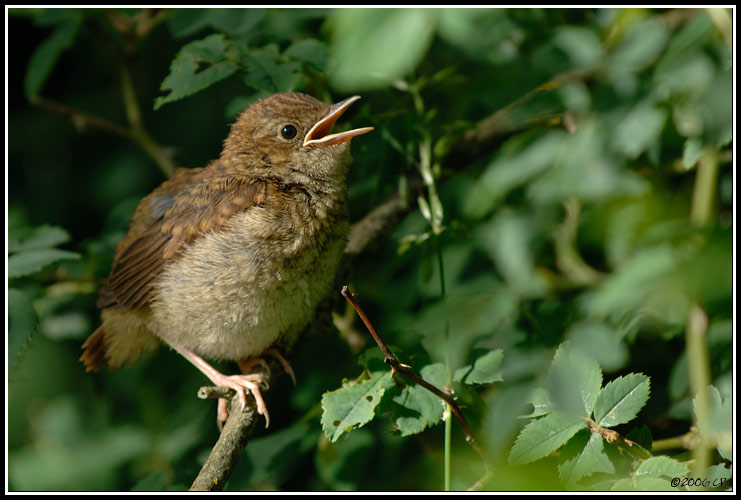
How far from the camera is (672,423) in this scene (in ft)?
8.43

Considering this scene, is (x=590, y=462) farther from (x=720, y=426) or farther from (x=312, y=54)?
(x=312, y=54)

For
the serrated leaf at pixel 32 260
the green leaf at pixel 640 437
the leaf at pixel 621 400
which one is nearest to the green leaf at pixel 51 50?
the serrated leaf at pixel 32 260

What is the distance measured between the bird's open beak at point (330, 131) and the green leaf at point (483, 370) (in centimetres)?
103

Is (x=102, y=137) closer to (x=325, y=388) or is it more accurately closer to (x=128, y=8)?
(x=128, y=8)

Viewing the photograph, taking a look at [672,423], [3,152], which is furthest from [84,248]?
[672,423]

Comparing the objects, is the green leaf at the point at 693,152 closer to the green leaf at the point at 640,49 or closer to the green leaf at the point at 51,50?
the green leaf at the point at 640,49

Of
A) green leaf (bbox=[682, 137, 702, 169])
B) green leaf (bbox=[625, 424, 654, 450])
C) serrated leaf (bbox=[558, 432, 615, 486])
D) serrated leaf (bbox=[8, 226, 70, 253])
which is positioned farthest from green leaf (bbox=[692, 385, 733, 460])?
serrated leaf (bbox=[8, 226, 70, 253])

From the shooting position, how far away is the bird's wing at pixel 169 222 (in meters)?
2.74

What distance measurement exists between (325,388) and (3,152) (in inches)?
76.5

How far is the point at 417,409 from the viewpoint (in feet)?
6.49

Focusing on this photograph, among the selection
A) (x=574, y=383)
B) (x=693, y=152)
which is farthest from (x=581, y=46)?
(x=574, y=383)

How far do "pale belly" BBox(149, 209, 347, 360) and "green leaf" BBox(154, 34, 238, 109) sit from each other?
59 centimetres

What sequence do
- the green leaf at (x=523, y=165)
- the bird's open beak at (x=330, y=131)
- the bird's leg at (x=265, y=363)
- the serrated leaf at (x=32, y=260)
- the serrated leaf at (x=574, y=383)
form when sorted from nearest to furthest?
the serrated leaf at (x=574, y=383), the green leaf at (x=523, y=165), the serrated leaf at (x=32, y=260), the bird's open beak at (x=330, y=131), the bird's leg at (x=265, y=363)

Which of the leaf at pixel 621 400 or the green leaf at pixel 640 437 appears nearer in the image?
the leaf at pixel 621 400
